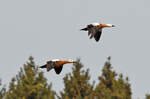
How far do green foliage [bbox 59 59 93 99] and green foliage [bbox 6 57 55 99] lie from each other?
6.96ft

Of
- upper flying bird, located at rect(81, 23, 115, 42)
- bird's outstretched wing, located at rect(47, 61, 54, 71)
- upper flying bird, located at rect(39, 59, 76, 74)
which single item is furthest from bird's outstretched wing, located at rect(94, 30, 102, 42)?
bird's outstretched wing, located at rect(47, 61, 54, 71)

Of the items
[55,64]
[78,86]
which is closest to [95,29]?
[55,64]

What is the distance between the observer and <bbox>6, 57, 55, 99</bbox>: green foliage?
201ft

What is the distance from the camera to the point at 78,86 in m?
57.4

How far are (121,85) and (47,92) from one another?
5.59 meters

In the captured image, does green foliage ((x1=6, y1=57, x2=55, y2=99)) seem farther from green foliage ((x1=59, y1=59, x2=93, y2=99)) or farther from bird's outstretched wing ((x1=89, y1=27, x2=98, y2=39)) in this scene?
bird's outstretched wing ((x1=89, y1=27, x2=98, y2=39))

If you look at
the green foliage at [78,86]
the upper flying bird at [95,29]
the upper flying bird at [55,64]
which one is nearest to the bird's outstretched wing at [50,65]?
the upper flying bird at [55,64]

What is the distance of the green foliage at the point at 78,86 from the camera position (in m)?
57.3

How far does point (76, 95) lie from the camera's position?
187 feet

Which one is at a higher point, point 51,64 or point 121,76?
point 51,64

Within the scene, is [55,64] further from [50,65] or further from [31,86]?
[31,86]

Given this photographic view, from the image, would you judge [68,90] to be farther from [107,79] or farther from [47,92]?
[107,79]

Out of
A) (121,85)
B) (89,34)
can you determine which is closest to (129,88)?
(121,85)

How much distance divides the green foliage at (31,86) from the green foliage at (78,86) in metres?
2.12
